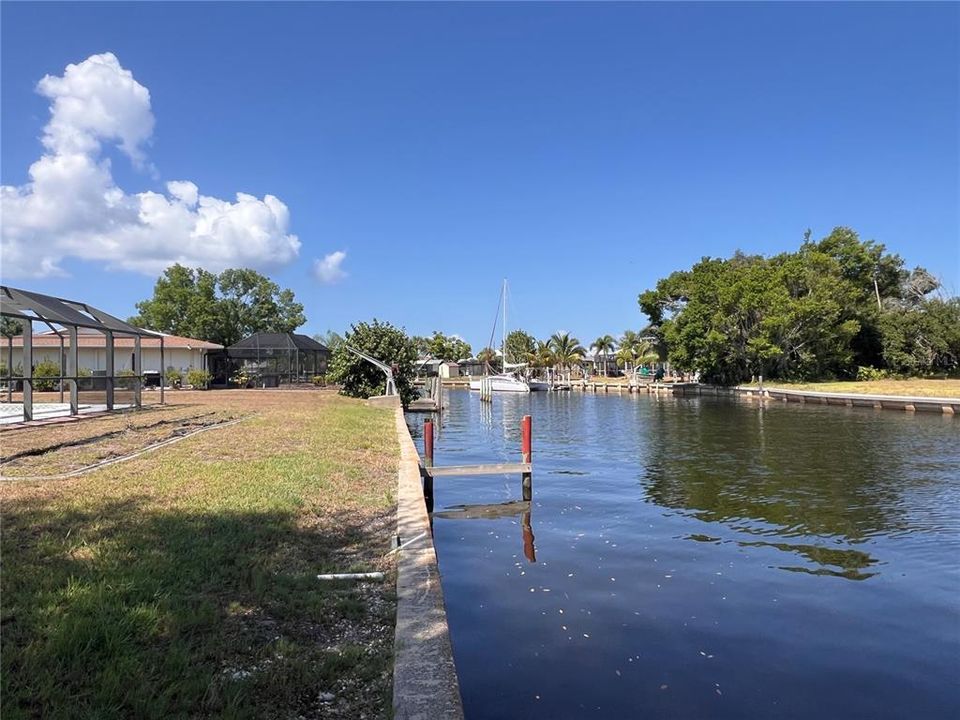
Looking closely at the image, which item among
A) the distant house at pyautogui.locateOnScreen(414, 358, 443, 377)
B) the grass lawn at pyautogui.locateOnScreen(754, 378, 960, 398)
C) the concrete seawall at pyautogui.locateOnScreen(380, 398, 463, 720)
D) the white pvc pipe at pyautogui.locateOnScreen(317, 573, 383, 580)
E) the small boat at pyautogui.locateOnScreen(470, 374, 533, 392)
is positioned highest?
the distant house at pyautogui.locateOnScreen(414, 358, 443, 377)

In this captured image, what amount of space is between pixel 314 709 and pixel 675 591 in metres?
5.10

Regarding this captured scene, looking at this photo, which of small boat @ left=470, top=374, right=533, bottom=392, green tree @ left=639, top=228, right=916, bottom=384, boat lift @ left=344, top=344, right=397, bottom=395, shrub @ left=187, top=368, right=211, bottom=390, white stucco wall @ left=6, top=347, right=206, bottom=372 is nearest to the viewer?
boat lift @ left=344, top=344, right=397, bottom=395

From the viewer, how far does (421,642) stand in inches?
158

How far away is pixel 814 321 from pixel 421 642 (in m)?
51.0

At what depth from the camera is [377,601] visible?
15.5 ft

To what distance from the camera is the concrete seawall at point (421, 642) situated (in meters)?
3.29

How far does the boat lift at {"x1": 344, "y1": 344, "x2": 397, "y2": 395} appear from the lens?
2891cm

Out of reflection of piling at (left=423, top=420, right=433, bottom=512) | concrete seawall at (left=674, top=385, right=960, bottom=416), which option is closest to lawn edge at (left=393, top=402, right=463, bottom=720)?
reflection of piling at (left=423, top=420, right=433, bottom=512)

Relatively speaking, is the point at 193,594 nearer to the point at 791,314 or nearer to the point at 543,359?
the point at 791,314

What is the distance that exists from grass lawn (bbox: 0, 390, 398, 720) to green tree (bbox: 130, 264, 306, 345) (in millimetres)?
51618

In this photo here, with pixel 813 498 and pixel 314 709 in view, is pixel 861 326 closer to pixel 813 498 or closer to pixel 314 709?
pixel 813 498

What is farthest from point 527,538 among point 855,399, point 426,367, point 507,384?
point 426,367

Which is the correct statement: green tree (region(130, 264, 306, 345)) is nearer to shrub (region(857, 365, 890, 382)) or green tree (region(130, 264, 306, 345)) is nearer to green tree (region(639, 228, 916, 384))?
green tree (region(639, 228, 916, 384))

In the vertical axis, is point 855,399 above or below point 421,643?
above
